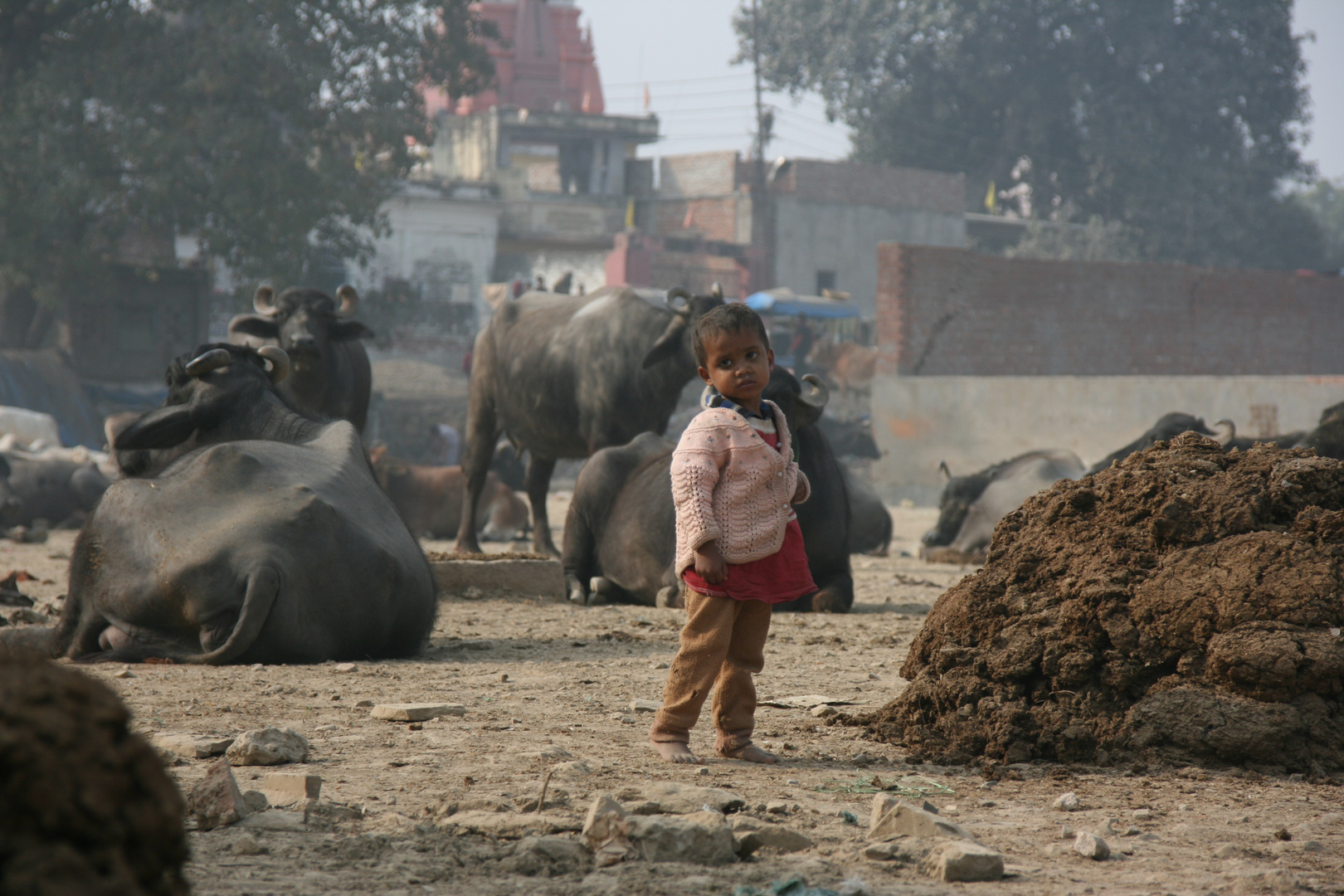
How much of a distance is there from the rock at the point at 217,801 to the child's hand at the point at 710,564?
1401mm

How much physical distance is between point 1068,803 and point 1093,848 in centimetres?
46

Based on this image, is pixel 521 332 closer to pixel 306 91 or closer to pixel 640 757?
pixel 640 757

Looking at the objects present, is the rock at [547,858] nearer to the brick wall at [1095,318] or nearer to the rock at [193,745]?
the rock at [193,745]

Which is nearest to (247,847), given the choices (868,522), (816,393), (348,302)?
(816,393)

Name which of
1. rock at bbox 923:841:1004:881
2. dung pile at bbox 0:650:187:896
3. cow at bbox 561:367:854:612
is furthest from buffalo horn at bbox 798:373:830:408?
dung pile at bbox 0:650:187:896

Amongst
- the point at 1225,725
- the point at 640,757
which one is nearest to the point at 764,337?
the point at 640,757

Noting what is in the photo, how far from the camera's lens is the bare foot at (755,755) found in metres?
3.76

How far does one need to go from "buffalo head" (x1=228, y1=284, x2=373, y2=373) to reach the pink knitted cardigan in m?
7.10

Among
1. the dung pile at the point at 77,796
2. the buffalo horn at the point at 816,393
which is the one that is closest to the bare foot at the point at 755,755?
the dung pile at the point at 77,796

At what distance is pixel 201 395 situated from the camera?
652cm

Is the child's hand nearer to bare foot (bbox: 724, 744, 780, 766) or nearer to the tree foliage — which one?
bare foot (bbox: 724, 744, 780, 766)

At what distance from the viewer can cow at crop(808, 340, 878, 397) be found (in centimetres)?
3062

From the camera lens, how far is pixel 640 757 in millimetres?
3730

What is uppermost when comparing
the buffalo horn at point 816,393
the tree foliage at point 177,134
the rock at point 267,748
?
Answer: the tree foliage at point 177,134
